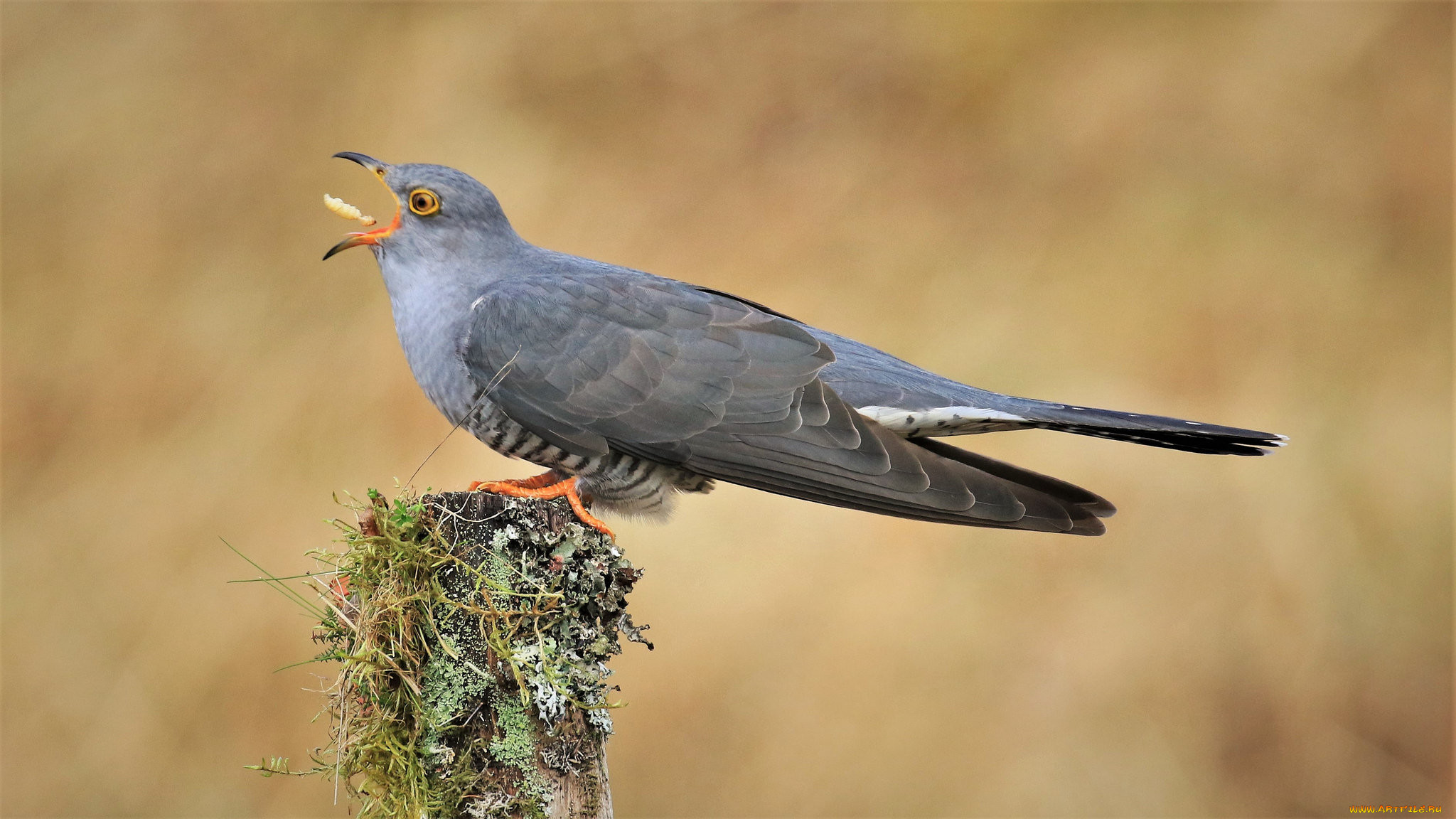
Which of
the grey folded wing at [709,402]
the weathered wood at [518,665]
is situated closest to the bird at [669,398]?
the grey folded wing at [709,402]

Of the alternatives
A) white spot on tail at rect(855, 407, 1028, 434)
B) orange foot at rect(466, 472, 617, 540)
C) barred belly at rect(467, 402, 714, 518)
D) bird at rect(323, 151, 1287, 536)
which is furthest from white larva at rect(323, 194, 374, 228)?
white spot on tail at rect(855, 407, 1028, 434)

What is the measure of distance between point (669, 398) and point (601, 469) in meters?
0.24

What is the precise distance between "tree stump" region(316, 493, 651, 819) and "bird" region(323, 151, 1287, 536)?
14.8 inches

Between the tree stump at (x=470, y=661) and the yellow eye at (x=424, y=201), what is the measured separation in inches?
38.9

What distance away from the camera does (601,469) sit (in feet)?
8.23

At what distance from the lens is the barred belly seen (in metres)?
2.50

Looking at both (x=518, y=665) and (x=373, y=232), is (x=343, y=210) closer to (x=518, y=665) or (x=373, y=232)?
(x=373, y=232)

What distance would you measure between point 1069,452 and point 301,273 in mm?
3370

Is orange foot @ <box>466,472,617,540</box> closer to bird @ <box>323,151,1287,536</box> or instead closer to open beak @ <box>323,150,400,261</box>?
bird @ <box>323,151,1287,536</box>

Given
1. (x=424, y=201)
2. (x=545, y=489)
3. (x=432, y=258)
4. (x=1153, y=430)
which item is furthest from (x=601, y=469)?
(x=1153, y=430)

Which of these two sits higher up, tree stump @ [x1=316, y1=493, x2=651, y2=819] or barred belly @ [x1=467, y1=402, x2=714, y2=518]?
barred belly @ [x1=467, y1=402, x2=714, y2=518]

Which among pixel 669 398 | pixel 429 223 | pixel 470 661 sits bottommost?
pixel 470 661

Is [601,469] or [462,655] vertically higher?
[601,469]

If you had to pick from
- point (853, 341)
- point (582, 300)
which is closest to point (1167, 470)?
point (853, 341)
